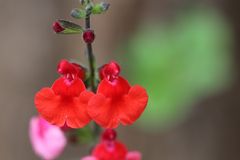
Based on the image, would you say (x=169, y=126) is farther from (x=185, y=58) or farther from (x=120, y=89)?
A: (x=120, y=89)

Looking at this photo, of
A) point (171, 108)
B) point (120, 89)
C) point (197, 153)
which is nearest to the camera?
point (120, 89)

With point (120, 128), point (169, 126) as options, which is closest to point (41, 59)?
point (120, 128)

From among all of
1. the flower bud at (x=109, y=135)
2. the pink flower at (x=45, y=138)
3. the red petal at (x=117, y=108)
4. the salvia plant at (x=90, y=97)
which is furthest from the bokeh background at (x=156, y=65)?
the red petal at (x=117, y=108)

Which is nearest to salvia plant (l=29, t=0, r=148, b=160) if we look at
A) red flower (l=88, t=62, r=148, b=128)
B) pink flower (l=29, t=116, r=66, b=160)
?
red flower (l=88, t=62, r=148, b=128)

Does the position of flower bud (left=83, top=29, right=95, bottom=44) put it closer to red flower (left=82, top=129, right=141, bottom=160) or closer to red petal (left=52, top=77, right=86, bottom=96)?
red petal (left=52, top=77, right=86, bottom=96)

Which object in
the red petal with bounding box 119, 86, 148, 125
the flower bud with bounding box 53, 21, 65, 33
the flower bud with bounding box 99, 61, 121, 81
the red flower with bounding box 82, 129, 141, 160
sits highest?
the flower bud with bounding box 53, 21, 65, 33

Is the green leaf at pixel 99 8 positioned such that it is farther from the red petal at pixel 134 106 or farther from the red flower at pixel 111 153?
the red flower at pixel 111 153

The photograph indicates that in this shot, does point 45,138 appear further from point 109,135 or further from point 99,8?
point 99,8
